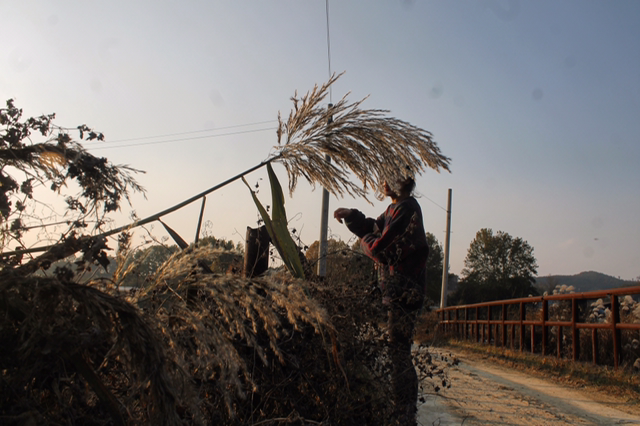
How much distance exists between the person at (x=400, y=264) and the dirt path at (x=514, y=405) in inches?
29.0

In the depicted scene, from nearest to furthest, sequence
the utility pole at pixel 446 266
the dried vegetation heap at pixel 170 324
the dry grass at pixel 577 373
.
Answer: the dried vegetation heap at pixel 170 324 → the dry grass at pixel 577 373 → the utility pole at pixel 446 266

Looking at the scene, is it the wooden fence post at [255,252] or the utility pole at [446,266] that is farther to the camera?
the utility pole at [446,266]

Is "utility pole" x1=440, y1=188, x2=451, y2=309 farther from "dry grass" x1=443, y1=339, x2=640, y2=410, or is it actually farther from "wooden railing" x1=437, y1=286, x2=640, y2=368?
"dry grass" x1=443, y1=339, x2=640, y2=410

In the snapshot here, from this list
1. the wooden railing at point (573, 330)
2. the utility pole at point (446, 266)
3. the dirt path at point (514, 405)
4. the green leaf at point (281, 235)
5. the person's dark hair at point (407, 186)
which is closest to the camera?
the green leaf at point (281, 235)

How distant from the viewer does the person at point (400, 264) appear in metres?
2.67

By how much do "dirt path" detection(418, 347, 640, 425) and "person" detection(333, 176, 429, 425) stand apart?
0.74 m

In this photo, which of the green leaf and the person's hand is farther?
the person's hand

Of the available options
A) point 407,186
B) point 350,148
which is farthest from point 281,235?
point 407,186

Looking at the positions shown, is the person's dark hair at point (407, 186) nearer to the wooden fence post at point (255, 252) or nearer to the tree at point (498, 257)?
the wooden fence post at point (255, 252)

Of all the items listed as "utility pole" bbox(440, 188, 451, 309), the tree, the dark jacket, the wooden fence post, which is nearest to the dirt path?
the dark jacket

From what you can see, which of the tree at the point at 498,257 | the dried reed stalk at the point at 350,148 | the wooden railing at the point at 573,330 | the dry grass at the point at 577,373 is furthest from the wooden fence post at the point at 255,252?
the tree at the point at 498,257

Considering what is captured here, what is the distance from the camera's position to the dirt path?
4516 millimetres

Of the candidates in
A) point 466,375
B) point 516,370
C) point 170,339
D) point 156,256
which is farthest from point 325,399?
point 516,370

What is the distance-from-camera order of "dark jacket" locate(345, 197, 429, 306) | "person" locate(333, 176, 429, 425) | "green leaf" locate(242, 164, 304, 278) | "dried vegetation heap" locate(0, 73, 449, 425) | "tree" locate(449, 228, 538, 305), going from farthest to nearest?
1. "tree" locate(449, 228, 538, 305)
2. "dark jacket" locate(345, 197, 429, 306)
3. "person" locate(333, 176, 429, 425)
4. "green leaf" locate(242, 164, 304, 278)
5. "dried vegetation heap" locate(0, 73, 449, 425)
